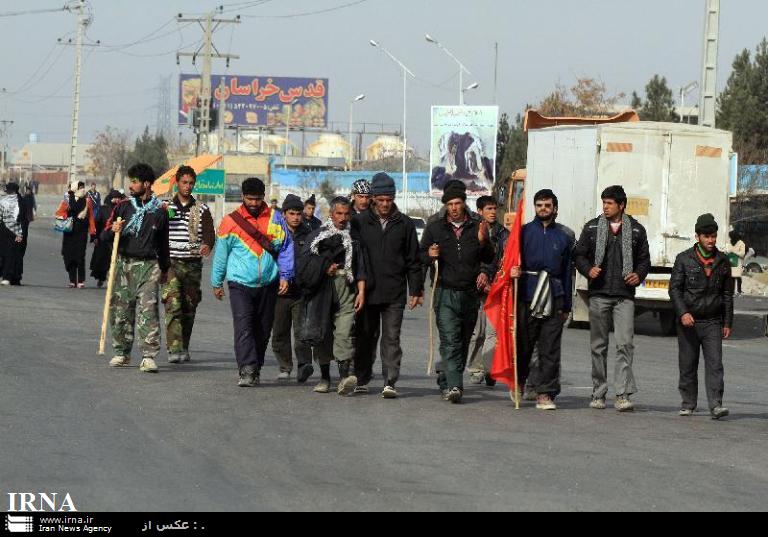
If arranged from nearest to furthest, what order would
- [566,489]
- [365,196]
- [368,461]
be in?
[566,489]
[368,461]
[365,196]

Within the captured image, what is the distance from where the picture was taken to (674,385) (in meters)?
16.0

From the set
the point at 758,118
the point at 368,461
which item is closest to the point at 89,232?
the point at 368,461

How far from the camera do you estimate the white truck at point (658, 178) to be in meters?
23.5

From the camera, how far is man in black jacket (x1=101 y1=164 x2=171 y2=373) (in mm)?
14555

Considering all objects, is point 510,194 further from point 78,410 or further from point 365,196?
point 78,410

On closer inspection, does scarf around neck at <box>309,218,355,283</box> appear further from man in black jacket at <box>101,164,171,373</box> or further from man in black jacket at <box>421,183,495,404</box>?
man in black jacket at <box>101,164,171,373</box>

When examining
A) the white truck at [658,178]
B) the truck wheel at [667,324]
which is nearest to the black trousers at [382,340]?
the white truck at [658,178]

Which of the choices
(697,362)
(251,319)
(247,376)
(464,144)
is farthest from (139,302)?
(464,144)

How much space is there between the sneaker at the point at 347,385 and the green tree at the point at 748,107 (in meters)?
42.8

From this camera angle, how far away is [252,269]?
45.4ft

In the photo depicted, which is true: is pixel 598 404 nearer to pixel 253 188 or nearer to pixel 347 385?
pixel 347 385

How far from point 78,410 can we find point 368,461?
298cm

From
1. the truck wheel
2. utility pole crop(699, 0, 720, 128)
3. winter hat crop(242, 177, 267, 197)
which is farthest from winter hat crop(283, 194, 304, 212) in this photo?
utility pole crop(699, 0, 720, 128)

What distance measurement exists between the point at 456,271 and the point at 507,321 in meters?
0.61
